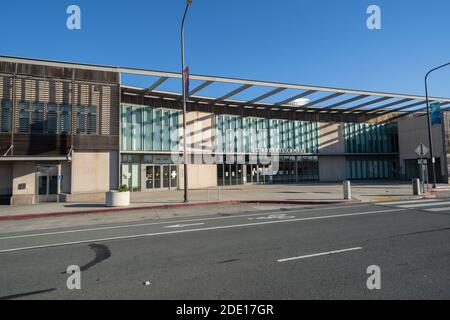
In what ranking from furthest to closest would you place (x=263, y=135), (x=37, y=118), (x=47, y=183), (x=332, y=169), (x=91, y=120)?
(x=332, y=169)
(x=263, y=135)
(x=91, y=120)
(x=47, y=183)
(x=37, y=118)

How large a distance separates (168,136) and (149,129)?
1911mm

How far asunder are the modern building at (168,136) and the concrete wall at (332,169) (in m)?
0.13

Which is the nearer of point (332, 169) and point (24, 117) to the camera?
point (24, 117)

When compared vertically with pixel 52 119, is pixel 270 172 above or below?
below

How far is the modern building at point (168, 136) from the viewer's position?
19.7m

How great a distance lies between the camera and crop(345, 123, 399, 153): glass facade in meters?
36.2

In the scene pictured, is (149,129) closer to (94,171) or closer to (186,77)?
(94,171)

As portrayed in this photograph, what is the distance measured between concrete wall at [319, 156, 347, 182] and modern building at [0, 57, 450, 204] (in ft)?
0.43

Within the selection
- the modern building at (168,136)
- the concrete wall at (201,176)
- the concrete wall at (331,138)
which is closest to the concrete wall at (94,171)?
the modern building at (168,136)

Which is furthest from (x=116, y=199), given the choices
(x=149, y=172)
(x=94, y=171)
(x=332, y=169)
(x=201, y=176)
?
(x=332, y=169)

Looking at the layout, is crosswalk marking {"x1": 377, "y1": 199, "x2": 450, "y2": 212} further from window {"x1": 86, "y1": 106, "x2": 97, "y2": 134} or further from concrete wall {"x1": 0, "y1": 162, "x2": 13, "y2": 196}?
concrete wall {"x1": 0, "y1": 162, "x2": 13, "y2": 196}

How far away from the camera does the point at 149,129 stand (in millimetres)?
25875

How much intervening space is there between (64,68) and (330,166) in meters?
30.1

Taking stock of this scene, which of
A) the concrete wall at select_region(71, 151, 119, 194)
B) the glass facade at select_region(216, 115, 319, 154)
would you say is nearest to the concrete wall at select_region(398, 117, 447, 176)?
the glass facade at select_region(216, 115, 319, 154)
